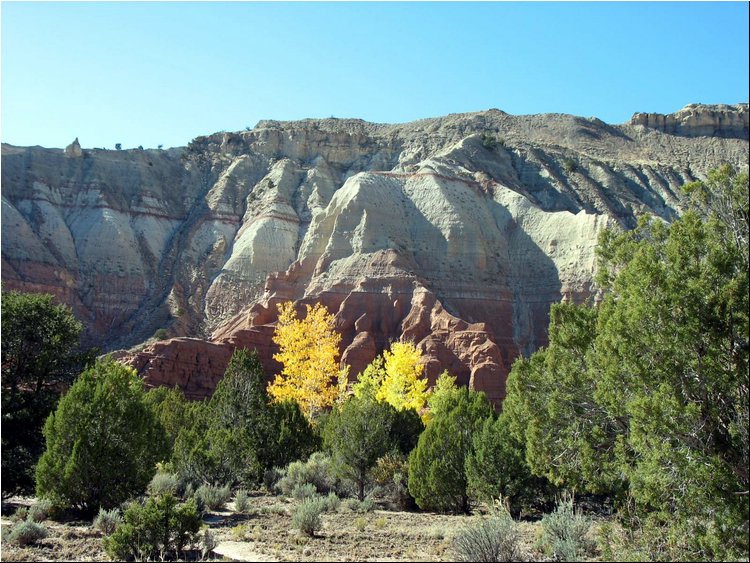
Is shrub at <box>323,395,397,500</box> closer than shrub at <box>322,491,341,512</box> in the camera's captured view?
No

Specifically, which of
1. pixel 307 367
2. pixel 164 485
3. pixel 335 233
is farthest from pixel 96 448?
pixel 335 233

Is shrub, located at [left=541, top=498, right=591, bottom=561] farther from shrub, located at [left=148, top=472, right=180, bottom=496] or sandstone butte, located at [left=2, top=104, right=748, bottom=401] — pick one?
sandstone butte, located at [left=2, top=104, right=748, bottom=401]

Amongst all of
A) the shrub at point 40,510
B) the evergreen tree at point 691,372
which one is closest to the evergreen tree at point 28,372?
the shrub at point 40,510

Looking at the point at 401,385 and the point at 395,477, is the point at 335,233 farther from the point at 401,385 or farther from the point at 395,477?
the point at 395,477

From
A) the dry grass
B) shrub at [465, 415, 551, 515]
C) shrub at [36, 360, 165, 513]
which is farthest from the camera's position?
shrub at [465, 415, 551, 515]

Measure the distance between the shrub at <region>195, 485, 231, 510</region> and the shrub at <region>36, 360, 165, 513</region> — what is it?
1.99 m

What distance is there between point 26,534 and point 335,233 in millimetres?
54773

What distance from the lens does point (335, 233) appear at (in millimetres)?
68562

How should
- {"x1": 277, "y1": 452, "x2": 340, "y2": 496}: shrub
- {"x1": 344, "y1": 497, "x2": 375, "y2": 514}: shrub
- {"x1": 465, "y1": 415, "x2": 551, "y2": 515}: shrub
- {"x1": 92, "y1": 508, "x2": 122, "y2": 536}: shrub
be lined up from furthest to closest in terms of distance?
{"x1": 277, "y1": 452, "x2": 340, "y2": 496}: shrub
{"x1": 344, "y1": 497, "x2": 375, "y2": 514}: shrub
{"x1": 465, "y1": 415, "x2": 551, "y2": 515}: shrub
{"x1": 92, "y1": 508, "x2": 122, "y2": 536}: shrub

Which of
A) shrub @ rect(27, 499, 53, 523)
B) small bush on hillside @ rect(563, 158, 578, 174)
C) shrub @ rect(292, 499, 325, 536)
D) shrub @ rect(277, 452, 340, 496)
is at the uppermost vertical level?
small bush on hillside @ rect(563, 158, 578, 174)

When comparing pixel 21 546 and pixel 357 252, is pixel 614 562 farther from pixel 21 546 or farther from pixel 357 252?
pixel 357 252

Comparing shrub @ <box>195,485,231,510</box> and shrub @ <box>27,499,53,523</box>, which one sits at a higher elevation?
shrub @ <box>27,499,53,523</box>

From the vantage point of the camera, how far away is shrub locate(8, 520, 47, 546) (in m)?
14.6

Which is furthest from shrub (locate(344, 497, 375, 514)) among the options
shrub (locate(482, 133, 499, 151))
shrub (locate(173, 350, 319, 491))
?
shrub (locate(482, 133, 499, 151))
